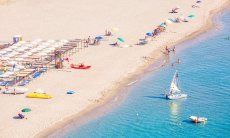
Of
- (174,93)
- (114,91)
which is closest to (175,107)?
(174,93)

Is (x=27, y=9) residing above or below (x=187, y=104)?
above

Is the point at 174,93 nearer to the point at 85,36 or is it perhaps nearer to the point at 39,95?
the point at 39,95

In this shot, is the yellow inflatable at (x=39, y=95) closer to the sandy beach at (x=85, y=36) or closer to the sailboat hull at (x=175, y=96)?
the sandy beach at (x=85, y=36)

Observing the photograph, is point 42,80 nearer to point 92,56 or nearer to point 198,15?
point 92,56

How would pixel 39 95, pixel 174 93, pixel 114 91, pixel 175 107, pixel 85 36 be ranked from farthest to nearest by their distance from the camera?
pixel 85 36
pixel 114 91
pixel 174 93
pixel 39 95
pixel 175 107

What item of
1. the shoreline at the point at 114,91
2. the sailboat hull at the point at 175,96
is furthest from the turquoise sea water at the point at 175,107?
the shoreline at the point at 114,91

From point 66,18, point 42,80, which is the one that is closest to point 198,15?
point 66,18
